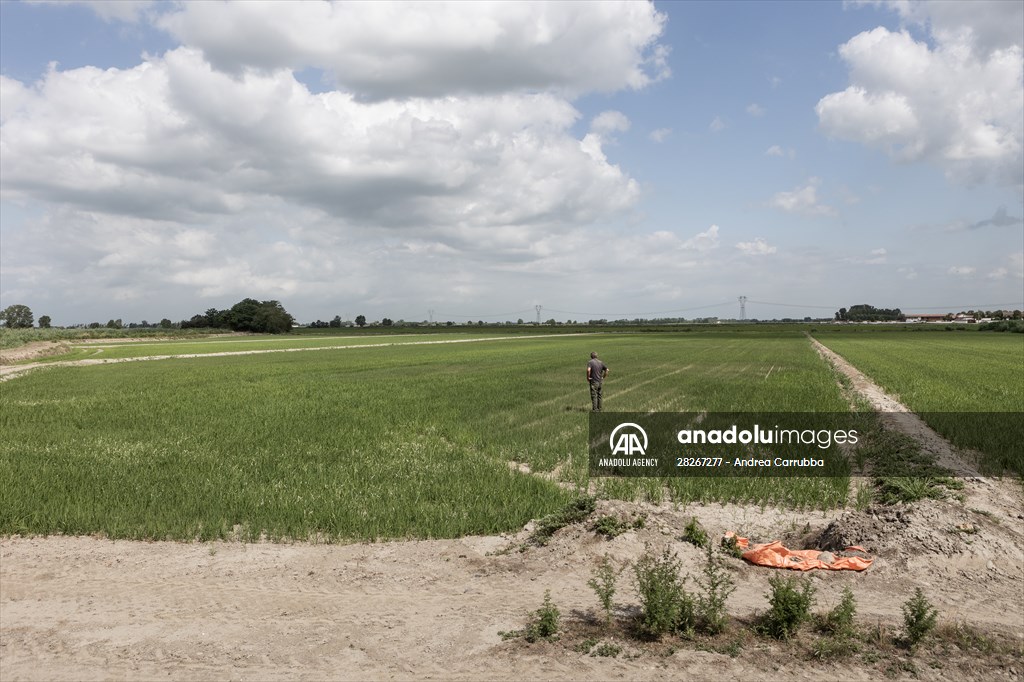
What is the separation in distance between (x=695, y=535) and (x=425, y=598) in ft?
13.6

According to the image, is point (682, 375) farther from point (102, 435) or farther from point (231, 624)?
point (231, 624)

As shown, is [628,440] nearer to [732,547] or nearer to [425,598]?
[732,547]

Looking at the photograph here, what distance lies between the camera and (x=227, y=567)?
8.67m

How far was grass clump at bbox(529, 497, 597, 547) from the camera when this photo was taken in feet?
31.0

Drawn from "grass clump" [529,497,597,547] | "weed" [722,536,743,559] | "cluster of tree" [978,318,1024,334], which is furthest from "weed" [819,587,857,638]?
"cluster of tree" [978,318,1024,334]

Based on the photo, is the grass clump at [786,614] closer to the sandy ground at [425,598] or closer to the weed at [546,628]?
the sandy ground at [425,598]

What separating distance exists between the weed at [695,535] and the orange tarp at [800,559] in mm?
594

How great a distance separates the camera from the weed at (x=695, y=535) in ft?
29.9

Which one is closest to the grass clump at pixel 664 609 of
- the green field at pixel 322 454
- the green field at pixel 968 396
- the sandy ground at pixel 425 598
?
the sandy ground at pixel 425 598

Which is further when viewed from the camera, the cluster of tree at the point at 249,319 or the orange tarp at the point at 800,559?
the cluster of tree at the point at 249,319

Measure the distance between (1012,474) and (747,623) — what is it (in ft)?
34.3

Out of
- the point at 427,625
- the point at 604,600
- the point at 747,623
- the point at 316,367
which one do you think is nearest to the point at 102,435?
the point at 427,625

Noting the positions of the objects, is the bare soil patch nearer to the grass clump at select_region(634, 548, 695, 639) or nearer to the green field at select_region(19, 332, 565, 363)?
the green field at select_region(19, 332, 565, 363)

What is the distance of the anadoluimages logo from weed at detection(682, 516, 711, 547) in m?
5.99
